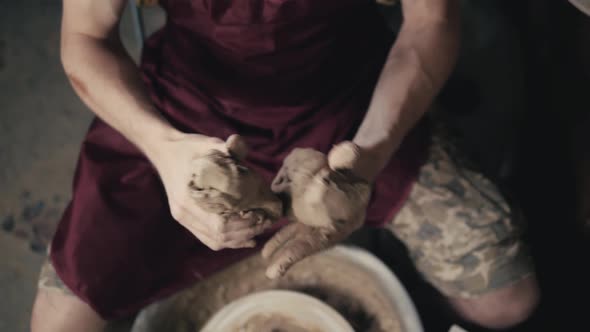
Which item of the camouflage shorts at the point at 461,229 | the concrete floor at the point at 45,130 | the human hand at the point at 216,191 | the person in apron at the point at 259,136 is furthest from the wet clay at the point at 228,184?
the concrete floor at the point at 45,130

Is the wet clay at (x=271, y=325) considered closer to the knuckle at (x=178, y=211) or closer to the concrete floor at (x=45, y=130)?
the knuckle at (x=178, y=211)

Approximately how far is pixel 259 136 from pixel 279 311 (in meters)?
0.33

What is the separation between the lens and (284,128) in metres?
0.97

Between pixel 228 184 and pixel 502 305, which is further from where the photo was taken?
pixel 502 305

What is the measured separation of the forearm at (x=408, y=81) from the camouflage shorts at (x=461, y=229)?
0.13 m

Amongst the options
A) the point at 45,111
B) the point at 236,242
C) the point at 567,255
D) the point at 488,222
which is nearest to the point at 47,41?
the point at 45,111

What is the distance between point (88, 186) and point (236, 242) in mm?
327

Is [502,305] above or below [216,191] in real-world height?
below

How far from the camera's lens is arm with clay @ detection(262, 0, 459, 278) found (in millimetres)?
695

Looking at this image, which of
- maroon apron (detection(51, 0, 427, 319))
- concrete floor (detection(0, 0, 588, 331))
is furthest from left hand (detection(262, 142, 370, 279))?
concrete floor (detection(0, 0, 588, 331))

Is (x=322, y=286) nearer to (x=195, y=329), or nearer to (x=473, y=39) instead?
(x=195, y=329)

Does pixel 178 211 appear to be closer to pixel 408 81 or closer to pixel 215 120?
pixel 215 120

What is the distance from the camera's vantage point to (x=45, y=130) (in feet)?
5.90

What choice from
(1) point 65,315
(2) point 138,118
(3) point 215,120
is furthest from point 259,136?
(1) point 65,315
